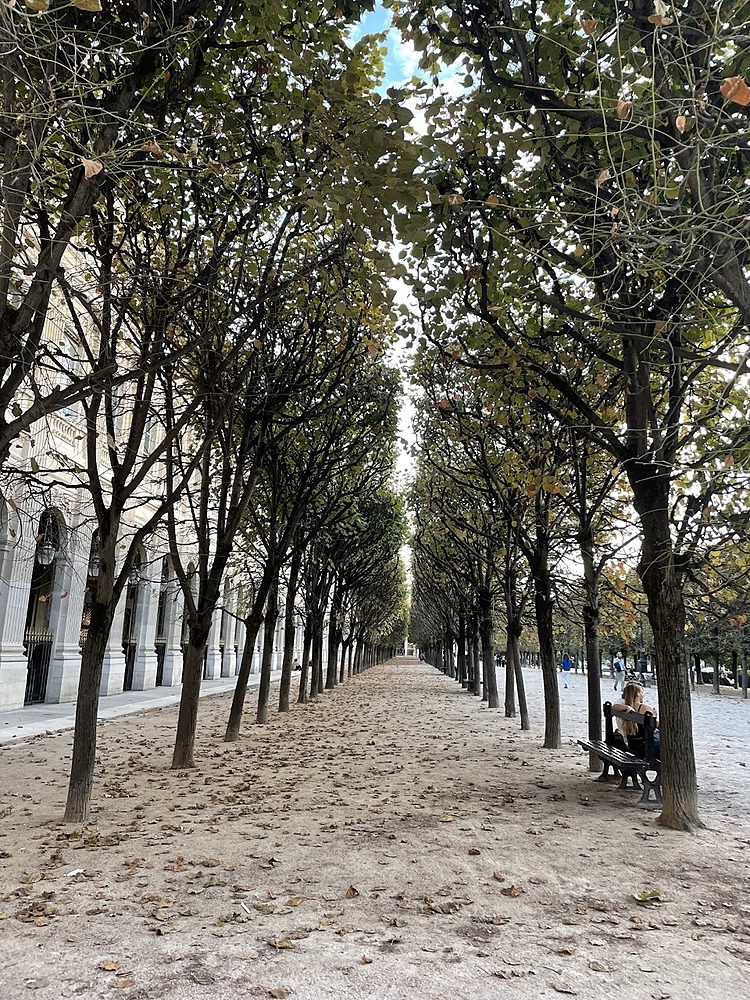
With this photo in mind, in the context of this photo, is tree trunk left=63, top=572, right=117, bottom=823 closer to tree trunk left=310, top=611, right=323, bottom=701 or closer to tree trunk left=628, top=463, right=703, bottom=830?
tree trunk left=628, top=463, right=703, bottom=830

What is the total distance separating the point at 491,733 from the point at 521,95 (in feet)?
42.6

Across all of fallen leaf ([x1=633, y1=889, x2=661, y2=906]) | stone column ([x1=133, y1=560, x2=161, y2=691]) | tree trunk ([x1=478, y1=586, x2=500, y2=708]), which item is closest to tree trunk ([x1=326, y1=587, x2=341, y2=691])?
tree trunk ([x1=478, y1=586, x2=500, y2=708])

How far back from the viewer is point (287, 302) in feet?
34.0

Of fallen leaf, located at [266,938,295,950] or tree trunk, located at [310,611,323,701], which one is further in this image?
tree trunk, located at [310,611,323,701]


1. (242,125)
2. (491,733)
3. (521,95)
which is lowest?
(491,733)

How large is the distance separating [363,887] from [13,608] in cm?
1442

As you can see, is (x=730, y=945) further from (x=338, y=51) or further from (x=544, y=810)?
(x=338, y=51)

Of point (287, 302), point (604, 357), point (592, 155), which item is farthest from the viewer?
point (287, 302)

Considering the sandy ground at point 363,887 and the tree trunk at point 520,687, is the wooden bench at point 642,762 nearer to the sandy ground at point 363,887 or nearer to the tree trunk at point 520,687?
the sandy ground at point 363,887

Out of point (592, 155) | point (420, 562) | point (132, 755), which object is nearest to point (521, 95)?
point (592, 155)

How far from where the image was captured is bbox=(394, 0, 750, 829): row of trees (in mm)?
3797

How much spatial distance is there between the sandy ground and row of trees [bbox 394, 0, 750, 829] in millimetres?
1712

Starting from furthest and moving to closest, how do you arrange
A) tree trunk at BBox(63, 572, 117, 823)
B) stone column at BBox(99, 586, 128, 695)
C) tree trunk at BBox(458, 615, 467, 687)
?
tree trunk at BBox(458, 615, 467, 687) → stone column at BBox(99, 586, 128, 695) → tree trunk at BBox(63, 572, 117, 823)

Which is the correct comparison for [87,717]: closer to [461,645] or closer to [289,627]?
[289,627]
